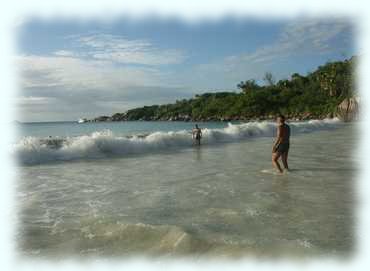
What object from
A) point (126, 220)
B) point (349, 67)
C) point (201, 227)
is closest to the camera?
point (201, 227)

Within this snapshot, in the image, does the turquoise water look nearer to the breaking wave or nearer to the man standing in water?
the breaking wave

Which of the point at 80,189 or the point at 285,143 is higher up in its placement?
the point at 285,143

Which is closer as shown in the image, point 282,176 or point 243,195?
point 243,195

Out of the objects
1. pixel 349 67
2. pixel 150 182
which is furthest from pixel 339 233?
pixel 349 67

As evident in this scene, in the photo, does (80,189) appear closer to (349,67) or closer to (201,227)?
(201,227)

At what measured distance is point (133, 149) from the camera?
22.8m

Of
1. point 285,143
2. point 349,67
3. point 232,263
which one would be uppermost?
point 349,67

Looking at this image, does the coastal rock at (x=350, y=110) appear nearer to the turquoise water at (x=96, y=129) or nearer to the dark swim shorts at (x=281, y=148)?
the turquoise water at (x=96, y=129)

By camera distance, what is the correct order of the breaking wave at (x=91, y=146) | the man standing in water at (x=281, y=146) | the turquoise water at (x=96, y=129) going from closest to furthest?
the man standing in water at (x=281, y=146) → the breaking wave at (x=91, y=146) → the turquoise water at (x=96, y=129)

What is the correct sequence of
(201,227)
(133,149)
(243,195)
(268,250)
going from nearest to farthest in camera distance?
1. (268,250)
2. (201,227)
3. (243,195)
4. (133,149)

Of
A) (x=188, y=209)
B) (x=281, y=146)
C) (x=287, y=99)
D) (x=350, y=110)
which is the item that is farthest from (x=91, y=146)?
(x=287, y=99)

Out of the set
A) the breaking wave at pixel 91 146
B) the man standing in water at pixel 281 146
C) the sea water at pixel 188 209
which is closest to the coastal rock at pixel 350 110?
the breaking wave at pixel 91 146

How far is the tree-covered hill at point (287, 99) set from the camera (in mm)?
96438

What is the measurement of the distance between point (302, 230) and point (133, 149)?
17146mm
